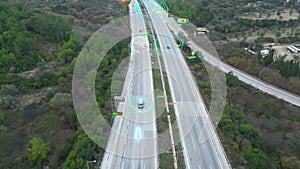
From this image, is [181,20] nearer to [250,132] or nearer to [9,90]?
[250,132]

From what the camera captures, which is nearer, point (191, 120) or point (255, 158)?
point (255, 158)

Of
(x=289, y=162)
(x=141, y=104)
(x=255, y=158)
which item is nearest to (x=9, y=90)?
(x=141, y=104)

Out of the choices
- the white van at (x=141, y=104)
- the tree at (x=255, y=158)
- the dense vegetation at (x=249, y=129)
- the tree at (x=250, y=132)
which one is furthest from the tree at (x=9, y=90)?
the tree at (x=255, y=158)

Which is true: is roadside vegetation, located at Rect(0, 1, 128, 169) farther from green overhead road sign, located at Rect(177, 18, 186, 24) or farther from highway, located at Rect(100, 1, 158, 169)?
green overhead road sign, located at Rect(177, 18, 186, 24)

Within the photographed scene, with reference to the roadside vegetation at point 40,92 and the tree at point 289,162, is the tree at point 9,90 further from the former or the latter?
the tree at point 289,162

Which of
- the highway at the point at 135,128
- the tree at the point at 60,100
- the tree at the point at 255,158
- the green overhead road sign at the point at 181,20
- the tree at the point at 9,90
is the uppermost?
the green overhead road sign at the point at 181,20

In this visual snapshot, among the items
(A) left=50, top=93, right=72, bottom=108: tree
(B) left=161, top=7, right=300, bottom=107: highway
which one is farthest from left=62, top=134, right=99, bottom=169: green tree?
(B) left=161, top=7, right=300, bottom=107: highway
